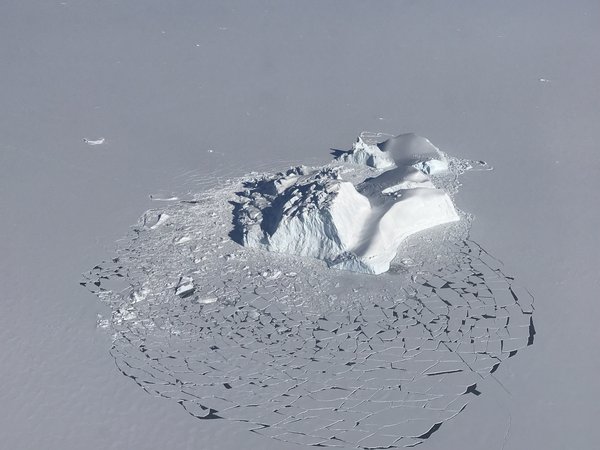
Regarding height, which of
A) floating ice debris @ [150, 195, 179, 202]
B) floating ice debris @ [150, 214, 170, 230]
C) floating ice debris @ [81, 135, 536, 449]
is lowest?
floating ice debris @ [81, 135, 536, 449]

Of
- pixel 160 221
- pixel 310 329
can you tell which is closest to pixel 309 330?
pixel 310 329

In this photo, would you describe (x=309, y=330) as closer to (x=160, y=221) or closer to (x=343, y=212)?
(x=343, y=212)

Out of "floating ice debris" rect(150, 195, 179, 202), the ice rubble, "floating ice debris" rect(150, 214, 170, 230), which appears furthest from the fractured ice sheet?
"floating ice debris" rect(150, 195, 179, 202)

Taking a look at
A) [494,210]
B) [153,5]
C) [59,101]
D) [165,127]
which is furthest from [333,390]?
[153,5]

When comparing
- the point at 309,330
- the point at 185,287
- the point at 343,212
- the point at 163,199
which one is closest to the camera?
the point at 309,330

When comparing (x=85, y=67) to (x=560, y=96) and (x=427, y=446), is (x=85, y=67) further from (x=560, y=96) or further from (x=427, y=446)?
(x=427, y=446)

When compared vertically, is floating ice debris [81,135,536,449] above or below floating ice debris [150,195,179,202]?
below

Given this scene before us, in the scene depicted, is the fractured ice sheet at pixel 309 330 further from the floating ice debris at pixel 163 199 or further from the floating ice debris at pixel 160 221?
the floating ice debris at pixel 163 199

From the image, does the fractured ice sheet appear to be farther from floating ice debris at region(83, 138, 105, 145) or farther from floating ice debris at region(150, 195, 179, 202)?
floating ice debris at region(83, 138, 105, 145)
